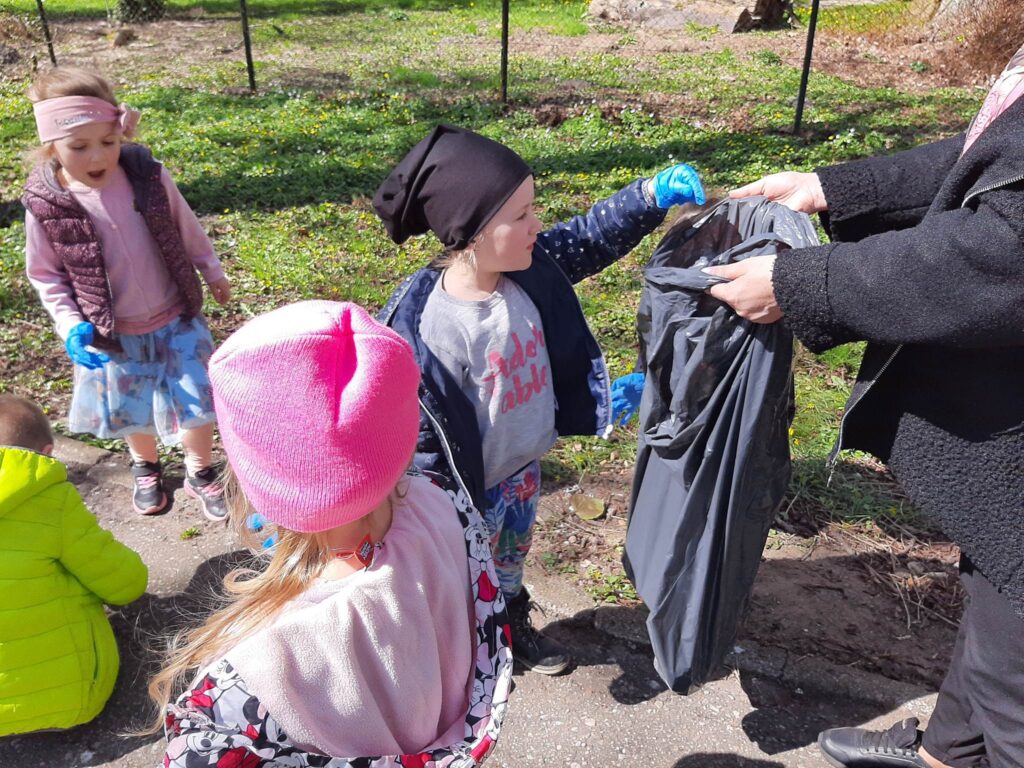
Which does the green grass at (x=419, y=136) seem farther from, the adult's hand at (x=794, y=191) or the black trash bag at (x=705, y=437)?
the adult's hand at (x=794, y=191)

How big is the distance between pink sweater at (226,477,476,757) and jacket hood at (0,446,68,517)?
49.1 inches

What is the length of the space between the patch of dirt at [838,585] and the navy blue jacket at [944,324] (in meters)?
0.94

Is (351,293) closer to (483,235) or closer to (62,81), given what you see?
(62,81)

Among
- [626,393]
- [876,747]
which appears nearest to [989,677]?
[876,747]

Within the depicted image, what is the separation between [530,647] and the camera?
2625 millimetres

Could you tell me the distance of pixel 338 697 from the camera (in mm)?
1367

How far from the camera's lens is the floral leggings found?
2311 millimetres

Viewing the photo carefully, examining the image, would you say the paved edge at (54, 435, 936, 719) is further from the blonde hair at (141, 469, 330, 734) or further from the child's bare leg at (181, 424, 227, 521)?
the blonde hair at (141, 469, 330, 734)

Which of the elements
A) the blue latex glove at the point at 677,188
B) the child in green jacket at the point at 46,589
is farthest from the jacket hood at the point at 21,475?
the blue latex glove at the point at 677,188

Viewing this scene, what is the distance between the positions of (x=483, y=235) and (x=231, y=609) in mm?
991

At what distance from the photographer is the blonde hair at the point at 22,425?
2.40 m

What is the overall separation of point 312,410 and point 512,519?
125 centimetres

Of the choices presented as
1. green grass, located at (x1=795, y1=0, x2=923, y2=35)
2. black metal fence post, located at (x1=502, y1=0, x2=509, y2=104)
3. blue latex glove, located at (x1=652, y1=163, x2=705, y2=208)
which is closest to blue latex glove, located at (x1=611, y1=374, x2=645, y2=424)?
blue latex glove, located at (x1=652, y1=163, x2=705, y2=208)

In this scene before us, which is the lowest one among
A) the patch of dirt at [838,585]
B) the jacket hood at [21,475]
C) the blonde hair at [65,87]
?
the patch of dirt at [838,585]
